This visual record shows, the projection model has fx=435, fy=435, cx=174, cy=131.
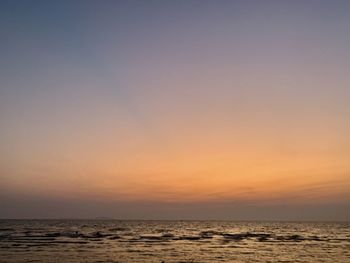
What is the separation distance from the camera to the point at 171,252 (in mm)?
47844

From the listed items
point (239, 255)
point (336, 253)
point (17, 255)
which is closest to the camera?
point (17, 255)

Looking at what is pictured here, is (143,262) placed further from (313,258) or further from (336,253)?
(336,253)

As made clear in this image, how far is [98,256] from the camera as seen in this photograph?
42219 mm

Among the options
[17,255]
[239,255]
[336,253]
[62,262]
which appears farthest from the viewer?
[336,253]

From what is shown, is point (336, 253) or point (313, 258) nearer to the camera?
point (313, 258)

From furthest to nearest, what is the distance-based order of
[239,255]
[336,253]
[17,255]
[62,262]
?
[336,253], [239,255], [17,255], [62,262]

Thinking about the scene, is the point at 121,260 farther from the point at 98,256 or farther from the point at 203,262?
the point at 203,262

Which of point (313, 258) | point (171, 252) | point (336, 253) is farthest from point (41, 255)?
point (336, 253)

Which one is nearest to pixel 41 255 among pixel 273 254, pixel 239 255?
pixel 239 255

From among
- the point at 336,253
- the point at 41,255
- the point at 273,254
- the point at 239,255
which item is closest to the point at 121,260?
the point at 41,255

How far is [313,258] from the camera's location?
43406 mm

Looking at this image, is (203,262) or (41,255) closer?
(203,262)

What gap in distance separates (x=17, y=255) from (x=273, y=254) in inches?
1035

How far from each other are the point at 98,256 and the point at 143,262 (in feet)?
19.5
